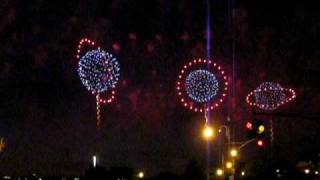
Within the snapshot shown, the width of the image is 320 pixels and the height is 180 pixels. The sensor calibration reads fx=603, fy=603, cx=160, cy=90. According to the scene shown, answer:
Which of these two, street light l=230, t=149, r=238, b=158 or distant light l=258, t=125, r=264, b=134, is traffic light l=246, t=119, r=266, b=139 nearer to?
distant light l=258, t=125, r=264, b=134

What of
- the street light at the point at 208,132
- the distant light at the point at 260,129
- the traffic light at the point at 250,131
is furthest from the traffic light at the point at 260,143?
the street light at the point at 208,132

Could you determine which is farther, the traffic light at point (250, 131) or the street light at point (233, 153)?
the street light at point (233, 153)

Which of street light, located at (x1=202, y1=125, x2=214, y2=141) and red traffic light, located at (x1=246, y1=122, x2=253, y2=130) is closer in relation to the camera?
red traffic light, located at (x1=246, y1=122, x2=253, y2=130)

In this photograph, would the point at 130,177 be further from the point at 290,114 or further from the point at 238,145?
the point at 290,114

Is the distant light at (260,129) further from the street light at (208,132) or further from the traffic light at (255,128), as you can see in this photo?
the street light at (208,132)

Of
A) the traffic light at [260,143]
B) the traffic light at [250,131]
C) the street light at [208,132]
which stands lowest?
the traffic light at [260,143]

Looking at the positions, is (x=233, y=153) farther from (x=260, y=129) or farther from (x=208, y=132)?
(x=260, y=129)

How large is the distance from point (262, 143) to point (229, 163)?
6176mm

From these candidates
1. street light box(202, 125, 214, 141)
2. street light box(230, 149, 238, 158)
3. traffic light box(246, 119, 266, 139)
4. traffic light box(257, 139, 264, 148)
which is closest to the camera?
traffic light box(246, 119, 266, 139)

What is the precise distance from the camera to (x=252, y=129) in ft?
77.7

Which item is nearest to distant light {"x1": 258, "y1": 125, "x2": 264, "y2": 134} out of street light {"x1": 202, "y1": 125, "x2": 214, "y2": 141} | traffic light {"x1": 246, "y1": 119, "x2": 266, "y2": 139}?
traffic light {"x1": 246, "y1": 119, "x2": 266, "y2": 139}

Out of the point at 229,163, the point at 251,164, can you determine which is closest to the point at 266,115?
the point at 229,163

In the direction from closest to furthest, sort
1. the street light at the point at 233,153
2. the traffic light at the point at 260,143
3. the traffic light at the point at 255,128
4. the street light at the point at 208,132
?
the traffic light at the point at 255,128 → the traffic light at the point at 260,143 → the street light at the point at 208,132 → the street light at the point at 233,153

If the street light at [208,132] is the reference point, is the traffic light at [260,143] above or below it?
below
